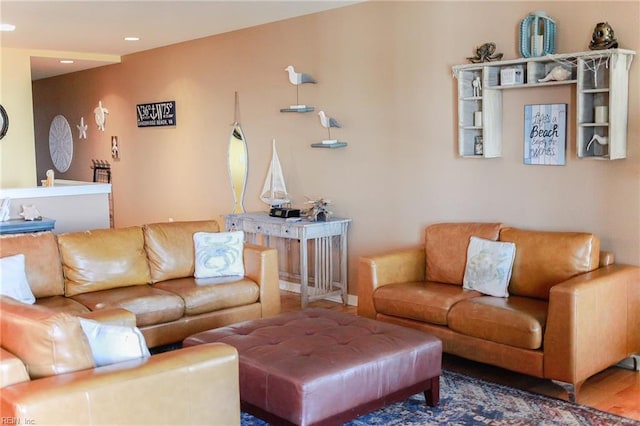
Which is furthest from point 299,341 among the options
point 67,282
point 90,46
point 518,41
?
point 90,46

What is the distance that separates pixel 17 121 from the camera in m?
8.11

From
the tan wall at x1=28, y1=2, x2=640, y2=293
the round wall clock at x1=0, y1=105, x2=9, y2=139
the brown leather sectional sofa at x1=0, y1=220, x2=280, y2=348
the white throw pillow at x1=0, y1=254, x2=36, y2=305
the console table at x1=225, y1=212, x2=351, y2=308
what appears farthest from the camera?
the round wall clock at x1=0, y1=105, x2=9, y2=139

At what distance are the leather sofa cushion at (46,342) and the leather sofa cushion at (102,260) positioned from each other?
6.98 feet

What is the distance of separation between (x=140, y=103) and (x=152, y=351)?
459cm

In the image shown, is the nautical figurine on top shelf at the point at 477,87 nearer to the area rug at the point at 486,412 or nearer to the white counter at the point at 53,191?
the area rug at the point at 486,412

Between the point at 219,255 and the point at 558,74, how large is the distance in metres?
2.54

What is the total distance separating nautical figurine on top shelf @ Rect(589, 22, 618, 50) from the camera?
4203mm

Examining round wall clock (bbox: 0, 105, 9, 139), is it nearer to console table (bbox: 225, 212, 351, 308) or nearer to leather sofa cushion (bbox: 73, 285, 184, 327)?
console table (bbox: 225, 212, 351, 308)

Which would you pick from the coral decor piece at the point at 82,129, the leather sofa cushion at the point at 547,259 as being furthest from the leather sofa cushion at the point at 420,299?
the coral decor piece at the point at 82,129

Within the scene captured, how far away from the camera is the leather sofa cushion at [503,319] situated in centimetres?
389

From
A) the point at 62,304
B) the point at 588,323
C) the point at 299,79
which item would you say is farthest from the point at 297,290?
the point at 588,323

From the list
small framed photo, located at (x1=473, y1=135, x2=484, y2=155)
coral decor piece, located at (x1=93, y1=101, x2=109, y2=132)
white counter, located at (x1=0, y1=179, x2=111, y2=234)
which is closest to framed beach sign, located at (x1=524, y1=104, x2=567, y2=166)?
small framed photo, located at (x1=473, y1=135, x2=484, y2=155)

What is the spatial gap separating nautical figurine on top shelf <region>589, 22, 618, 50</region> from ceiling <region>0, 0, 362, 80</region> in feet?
7.11

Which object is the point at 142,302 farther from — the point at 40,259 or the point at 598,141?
the point at 598,141
